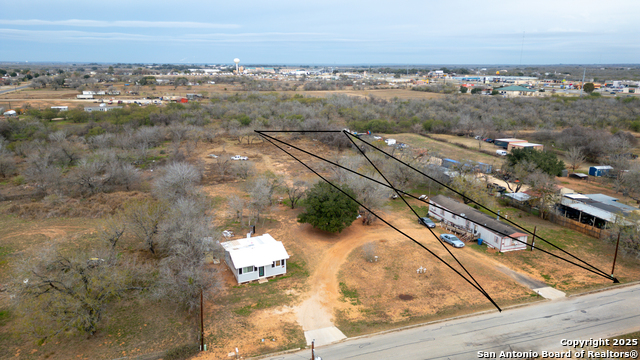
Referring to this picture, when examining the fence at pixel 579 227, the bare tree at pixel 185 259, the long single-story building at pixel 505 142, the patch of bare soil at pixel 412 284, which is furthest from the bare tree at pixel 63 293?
the long single-story building at pixel 505 142

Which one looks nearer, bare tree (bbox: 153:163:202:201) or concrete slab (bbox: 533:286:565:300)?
concrete slab (bbox: 533:286:565:300)

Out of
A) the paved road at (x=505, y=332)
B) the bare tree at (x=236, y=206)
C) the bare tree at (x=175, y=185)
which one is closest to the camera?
the paved road at (x=505, y=332)

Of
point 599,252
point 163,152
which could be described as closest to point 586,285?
point 599,252

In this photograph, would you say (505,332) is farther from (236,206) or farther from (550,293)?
(236,206)

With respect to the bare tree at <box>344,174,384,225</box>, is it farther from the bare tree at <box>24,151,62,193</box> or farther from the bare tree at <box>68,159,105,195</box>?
the bare tree at <box>24,151,62,193</box>

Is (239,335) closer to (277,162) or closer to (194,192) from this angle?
(194,192)

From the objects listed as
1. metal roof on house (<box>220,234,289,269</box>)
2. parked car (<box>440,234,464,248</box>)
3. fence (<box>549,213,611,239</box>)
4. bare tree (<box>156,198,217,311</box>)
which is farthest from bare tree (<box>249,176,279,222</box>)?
fence (<box>549,213,611,239</box>)

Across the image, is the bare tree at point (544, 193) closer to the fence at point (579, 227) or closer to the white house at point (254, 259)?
the fence at point (579, 227)
